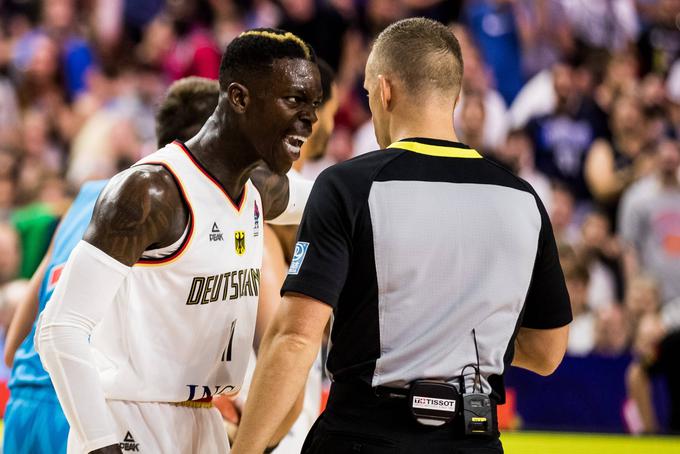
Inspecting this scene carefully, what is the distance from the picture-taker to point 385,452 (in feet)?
9.14

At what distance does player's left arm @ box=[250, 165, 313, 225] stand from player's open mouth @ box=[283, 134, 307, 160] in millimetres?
465

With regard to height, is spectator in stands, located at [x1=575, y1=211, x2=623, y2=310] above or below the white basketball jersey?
above

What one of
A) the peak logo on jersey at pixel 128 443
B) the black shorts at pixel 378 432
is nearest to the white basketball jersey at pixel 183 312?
the peak logo on jersey at pixel 128 443

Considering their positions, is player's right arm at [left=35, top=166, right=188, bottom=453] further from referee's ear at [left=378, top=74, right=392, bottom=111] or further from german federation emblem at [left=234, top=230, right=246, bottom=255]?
referee's ear at [left=378, top=74, right=392, bottom=111]

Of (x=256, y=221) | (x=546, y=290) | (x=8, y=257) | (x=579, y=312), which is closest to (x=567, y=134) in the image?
(x=579, y=312)

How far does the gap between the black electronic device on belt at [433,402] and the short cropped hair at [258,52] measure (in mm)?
1140

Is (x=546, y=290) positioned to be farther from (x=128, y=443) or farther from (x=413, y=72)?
(x=128, y=443)

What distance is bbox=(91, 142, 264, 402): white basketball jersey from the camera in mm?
3123

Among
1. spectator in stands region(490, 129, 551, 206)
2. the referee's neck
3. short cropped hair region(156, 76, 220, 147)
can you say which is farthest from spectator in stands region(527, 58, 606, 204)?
the referee's neck

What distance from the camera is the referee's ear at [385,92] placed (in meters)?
3.10

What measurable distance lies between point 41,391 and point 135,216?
133cm

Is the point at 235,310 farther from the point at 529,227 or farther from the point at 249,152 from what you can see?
the point at 529,227

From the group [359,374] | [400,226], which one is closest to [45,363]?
[359,374]

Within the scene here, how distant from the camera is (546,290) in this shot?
10.2 feet
